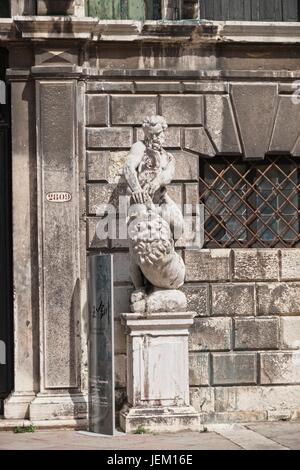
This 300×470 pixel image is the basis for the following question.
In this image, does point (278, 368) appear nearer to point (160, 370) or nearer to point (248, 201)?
point (160, 370)

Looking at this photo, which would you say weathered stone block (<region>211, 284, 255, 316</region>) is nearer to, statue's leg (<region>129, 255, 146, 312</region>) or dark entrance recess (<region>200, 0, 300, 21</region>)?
statue's leg (<region>129, 255, 146, 312</region>)

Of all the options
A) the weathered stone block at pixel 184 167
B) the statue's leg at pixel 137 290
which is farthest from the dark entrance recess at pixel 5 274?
the weathered stone block at pixel 184 167

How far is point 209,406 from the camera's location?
14.8 meters

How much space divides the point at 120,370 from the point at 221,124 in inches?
114

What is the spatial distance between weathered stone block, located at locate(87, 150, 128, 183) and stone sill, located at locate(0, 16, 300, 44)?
124 cm

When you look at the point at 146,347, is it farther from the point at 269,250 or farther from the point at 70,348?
the point at 269,250

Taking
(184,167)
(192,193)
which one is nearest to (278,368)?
(192,193)

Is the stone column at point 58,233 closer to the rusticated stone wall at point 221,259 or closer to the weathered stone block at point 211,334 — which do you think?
the rusticated stone wall at point 221,259

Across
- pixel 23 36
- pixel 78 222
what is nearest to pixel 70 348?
pixel 78 222

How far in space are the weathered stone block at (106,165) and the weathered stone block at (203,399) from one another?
2422 millimetres

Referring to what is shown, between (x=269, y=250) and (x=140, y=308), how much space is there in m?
1.74

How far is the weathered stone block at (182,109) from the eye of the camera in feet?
49.0

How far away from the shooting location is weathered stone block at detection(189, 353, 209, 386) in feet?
48.5

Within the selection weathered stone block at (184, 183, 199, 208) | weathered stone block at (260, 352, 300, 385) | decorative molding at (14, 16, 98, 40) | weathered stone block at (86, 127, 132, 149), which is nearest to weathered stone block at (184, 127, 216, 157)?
weathered stone block at (184, 183, 199, 208)
